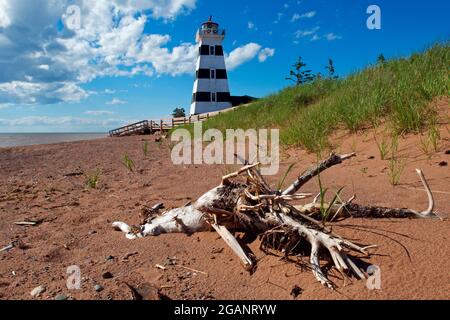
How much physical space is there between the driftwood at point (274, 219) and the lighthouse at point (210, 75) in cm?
3541

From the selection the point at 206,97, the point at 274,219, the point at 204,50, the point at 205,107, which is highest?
the point at 204,50

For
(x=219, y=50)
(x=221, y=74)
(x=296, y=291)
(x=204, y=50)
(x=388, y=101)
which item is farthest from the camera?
(x=219, y=50)

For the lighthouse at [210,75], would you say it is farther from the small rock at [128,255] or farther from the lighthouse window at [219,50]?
the small rock at [128,255]

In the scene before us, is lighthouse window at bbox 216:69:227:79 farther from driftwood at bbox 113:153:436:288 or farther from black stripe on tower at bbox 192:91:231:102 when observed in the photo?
driftwood at bbox 113:153:436:288

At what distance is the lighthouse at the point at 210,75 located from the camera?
37.6 m

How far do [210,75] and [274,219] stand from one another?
37.1m

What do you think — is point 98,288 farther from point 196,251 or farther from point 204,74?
point 204,74

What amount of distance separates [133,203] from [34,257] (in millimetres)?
1343

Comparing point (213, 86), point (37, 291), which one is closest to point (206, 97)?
point (213, 86)

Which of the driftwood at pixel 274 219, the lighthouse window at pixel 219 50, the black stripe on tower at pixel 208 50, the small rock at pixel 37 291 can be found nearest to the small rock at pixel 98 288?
the small rock at pixel 37 291

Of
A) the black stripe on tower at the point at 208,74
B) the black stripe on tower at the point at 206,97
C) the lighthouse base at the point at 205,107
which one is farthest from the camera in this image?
the black stripe on tower at the point at 208,74

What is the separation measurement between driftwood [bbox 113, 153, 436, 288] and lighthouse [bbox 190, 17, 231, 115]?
3541 cm

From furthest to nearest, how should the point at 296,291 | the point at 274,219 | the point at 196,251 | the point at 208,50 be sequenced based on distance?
the point at 208,50, the point at 196,251, the point at 274,219, the point at 296,291

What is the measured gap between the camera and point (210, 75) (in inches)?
1492
